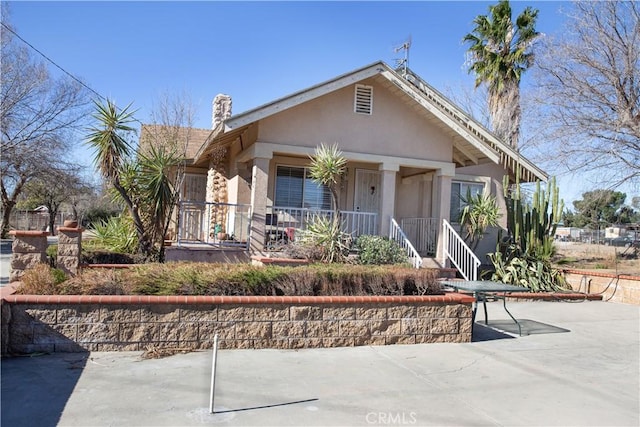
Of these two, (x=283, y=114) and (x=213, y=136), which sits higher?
(x=283, y=114)

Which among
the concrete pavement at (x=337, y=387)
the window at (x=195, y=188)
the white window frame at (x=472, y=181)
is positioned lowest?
the concrete pavement at (x=337, y=387)

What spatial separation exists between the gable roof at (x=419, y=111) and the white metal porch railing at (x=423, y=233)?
2.19m

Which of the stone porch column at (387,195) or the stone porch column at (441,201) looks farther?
the stone porch column at (441,201)

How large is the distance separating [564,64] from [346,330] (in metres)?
13.7

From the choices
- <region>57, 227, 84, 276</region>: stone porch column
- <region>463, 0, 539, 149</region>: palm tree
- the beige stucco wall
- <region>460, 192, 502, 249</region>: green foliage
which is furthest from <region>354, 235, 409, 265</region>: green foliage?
<region>463, 0, 539, 149</region>: palm tree

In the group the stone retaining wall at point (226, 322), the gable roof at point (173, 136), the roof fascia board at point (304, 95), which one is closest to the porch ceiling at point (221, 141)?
the roof fascia board at point (304, 95)

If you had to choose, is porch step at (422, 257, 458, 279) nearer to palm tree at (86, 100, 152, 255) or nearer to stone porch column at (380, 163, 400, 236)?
stone porch column at (380, 163, 400, 236)

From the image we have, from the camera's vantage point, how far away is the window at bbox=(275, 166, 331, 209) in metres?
14.3

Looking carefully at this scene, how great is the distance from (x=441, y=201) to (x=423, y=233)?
49.4 inches

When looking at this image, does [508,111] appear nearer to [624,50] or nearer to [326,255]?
[624,50]

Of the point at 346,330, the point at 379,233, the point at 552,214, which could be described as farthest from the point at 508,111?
the point at 346,330

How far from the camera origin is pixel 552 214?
1356cm

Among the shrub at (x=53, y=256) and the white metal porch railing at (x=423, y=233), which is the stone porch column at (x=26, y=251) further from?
the white metal porch railing at (x=423, y=233)

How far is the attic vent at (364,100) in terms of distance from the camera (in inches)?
527
